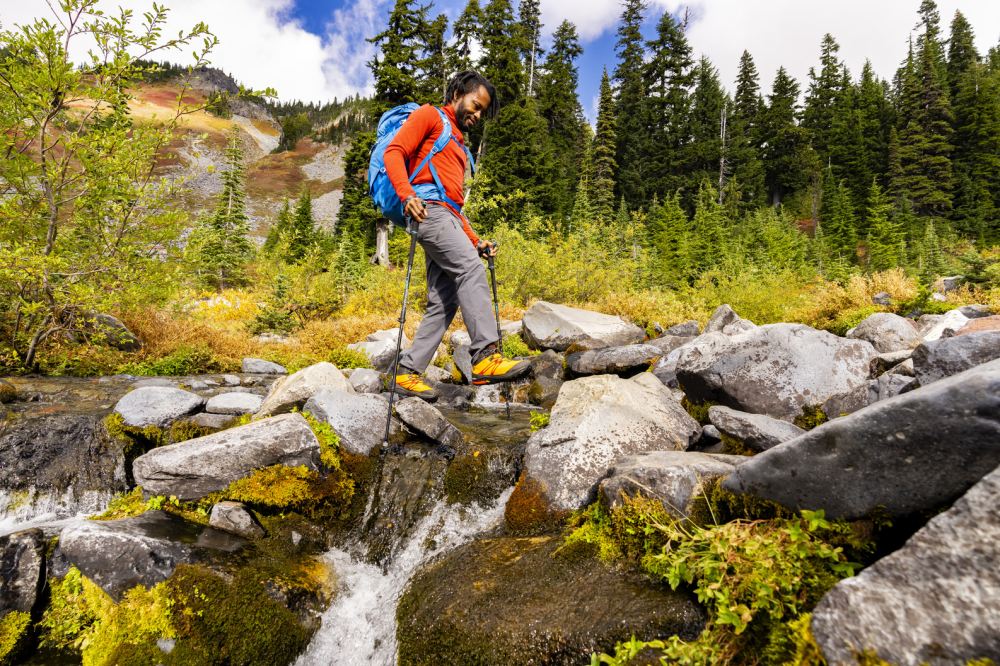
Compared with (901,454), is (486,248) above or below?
above

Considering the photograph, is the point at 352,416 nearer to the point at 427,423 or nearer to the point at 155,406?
the point at 427,423

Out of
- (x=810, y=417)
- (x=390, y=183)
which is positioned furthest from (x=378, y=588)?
(x=810, y=417)

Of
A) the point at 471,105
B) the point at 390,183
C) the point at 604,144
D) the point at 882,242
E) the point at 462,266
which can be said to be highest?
the point at 604,144

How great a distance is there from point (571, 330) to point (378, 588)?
7.08m

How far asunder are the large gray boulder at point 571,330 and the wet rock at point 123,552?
7.30 meters

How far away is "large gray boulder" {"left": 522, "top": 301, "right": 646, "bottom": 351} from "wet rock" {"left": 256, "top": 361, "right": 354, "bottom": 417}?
508 centimetres

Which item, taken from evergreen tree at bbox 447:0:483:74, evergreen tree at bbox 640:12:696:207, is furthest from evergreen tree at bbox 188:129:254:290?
evergreen tree at bbox 640:12:696:207

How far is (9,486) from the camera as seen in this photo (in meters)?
3.73

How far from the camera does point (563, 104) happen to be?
39438mm

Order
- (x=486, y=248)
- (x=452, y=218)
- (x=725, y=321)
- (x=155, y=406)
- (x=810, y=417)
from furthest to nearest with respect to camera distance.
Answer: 1. (x=725, y=321)
2. (x=486, y=248)
3. (x=155, y=406)
4. (x=810, y=417)
5. (x=452, y=218)

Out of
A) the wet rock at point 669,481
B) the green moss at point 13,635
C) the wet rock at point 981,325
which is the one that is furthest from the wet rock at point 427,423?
the wet rock at point 981,325

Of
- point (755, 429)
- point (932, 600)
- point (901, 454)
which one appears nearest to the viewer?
point (932, 600)

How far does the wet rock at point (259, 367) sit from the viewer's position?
26.9ft

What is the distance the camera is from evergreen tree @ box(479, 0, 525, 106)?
26344 mm
